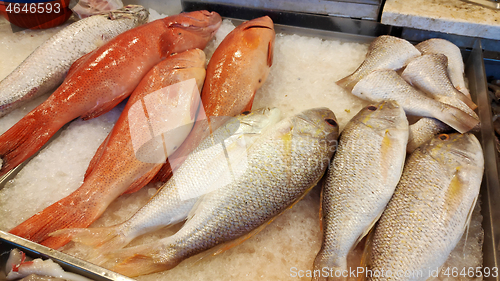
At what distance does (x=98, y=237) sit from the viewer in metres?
1.26

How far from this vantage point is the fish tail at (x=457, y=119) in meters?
1.41

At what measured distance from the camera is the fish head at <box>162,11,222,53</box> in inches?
75.5

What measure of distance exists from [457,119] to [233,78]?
3.83 feet

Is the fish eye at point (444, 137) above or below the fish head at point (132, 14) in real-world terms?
below

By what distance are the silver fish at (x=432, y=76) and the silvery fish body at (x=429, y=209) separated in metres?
0.33

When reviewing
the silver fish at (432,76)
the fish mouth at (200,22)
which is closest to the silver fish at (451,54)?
the silver fish at (432,76)

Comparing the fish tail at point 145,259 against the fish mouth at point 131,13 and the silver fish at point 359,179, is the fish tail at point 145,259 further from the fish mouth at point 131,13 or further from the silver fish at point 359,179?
the fish mouth at point 131,13

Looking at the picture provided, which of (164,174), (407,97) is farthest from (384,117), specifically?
(164,174)

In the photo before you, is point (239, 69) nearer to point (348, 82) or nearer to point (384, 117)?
point (348, 82)

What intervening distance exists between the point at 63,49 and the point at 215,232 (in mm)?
1622

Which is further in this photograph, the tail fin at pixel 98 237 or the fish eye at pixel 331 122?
the fish eye at pixel 331 122

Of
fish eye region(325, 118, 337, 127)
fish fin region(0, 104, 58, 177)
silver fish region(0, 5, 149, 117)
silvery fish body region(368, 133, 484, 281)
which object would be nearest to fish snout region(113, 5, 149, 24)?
silver fish region(0, 5, 149, 117)

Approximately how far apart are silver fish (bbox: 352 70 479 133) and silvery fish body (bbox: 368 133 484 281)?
3.6 inches

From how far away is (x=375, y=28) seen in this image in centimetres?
201
